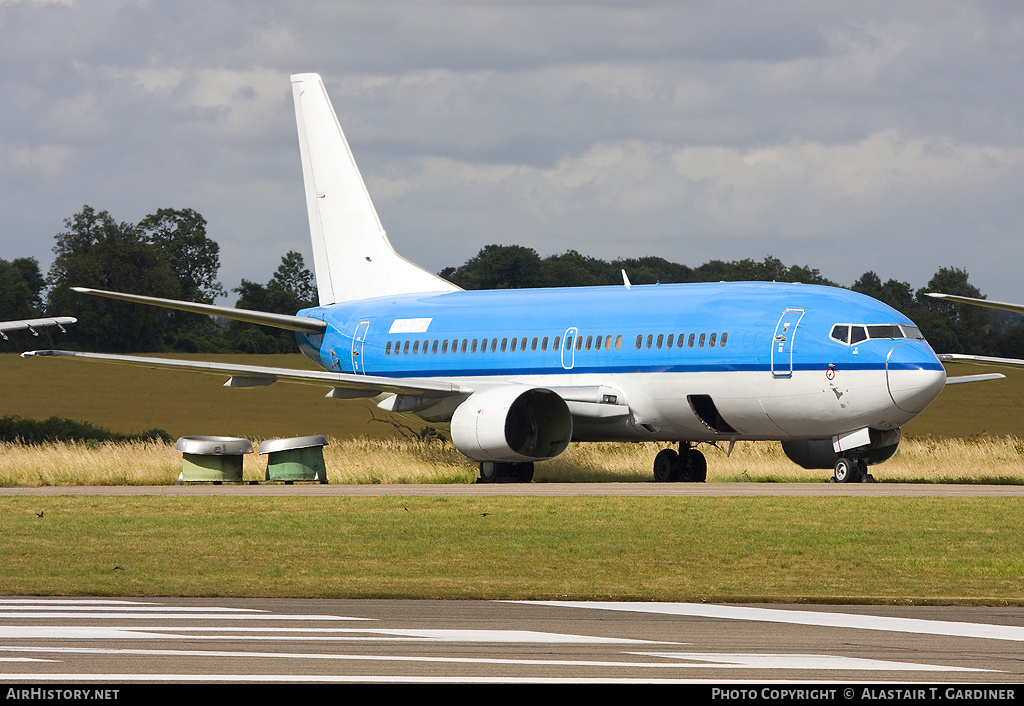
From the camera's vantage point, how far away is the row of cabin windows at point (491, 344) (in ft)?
103

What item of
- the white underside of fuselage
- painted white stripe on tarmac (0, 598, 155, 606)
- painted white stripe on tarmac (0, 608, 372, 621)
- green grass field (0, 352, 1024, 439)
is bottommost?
green grass field (0, 352, 1024, 439)

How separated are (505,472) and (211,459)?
19.0 ft

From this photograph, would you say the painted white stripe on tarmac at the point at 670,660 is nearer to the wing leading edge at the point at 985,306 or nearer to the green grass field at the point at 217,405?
the wing leading edge at the point at 985,306

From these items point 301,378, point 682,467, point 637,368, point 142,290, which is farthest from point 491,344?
point 142,290

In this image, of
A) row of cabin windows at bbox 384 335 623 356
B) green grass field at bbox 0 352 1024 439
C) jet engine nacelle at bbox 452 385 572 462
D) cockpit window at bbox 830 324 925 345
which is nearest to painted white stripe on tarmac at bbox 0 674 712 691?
cockpit window at bbox 830 324 925 345

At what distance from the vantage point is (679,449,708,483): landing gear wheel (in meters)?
33.0

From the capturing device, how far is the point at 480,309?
3497 centimetres

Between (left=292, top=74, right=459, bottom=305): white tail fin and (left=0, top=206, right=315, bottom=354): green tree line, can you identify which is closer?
(left=292, top=74, right=459, bottom=305): white tail fin

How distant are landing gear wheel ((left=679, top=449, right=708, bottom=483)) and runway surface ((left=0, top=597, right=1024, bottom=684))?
19640 millimetres

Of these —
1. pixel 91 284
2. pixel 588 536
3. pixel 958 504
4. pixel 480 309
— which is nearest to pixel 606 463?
Result: pixel 480 309

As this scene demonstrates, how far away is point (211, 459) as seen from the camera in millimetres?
31031

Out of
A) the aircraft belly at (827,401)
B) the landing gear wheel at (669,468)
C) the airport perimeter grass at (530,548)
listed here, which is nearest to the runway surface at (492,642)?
the airport perimeter grass at (530,548)

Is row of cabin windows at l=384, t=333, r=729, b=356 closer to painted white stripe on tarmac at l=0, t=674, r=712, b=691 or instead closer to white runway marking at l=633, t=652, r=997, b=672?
white runway marking at l=633, t=652, r=997, b=672

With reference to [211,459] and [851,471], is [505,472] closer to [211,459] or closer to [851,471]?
[211,459]
